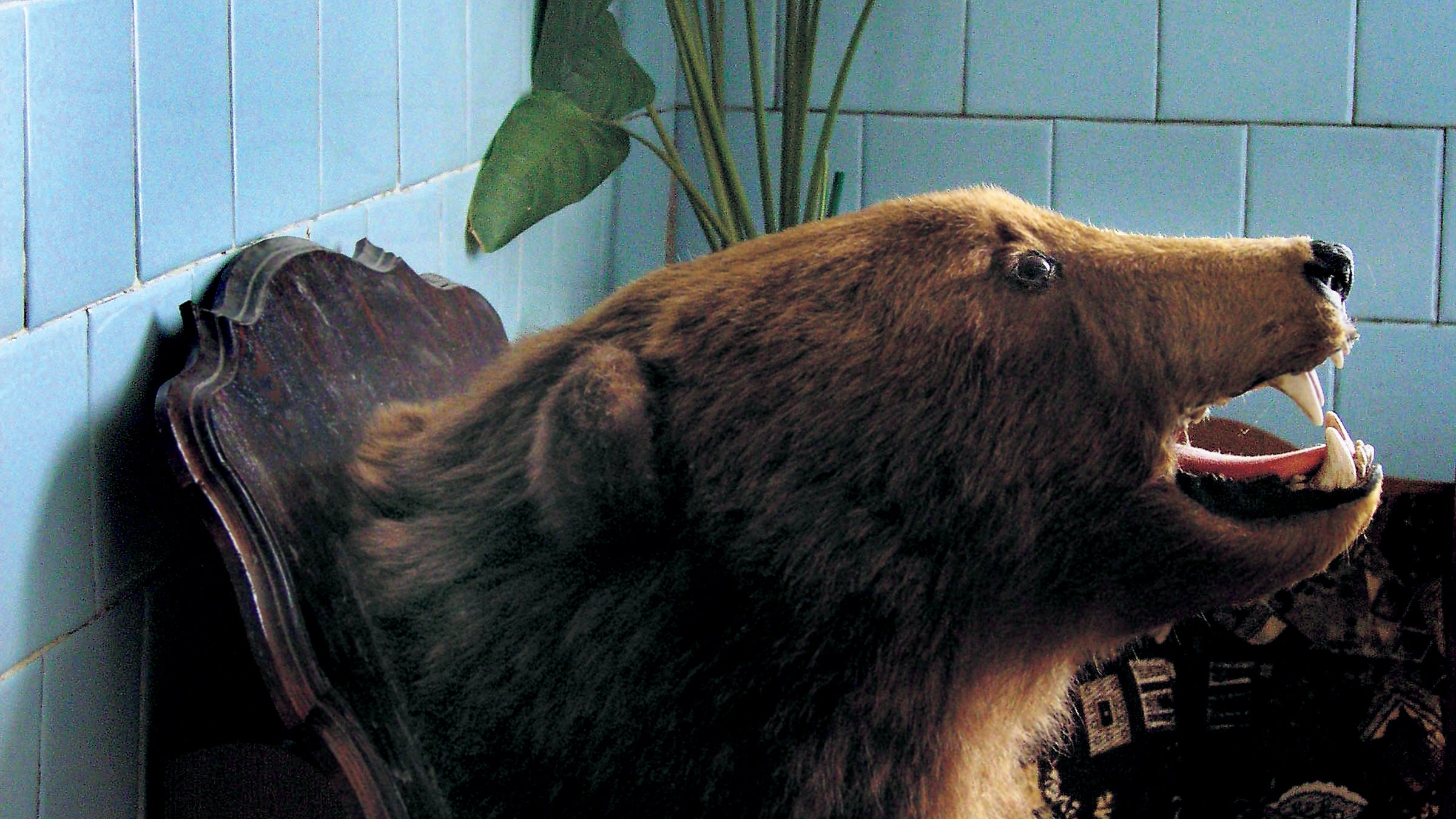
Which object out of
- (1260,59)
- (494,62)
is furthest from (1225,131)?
(494,62)

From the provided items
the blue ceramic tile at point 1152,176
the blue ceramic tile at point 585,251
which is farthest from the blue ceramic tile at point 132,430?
the blue ceramic tile at point 1152,176

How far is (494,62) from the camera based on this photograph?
129 centimetres

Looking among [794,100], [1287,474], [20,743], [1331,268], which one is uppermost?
[794,100]

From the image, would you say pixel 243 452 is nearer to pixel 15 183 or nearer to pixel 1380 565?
pixel 15 183

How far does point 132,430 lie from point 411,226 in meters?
0.43

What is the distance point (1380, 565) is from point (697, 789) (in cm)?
103

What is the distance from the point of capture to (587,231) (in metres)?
1.75

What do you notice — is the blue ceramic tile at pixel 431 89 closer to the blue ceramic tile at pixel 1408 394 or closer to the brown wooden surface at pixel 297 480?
the brown wooden surface at pixel 297 480

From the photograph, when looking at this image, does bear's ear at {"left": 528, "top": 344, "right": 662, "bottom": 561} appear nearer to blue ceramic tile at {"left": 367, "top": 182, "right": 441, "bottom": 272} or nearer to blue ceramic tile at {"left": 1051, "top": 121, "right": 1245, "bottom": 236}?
blue ceramic tile at {"left": 367, "top": 182, "right": 441, "bottom": 272}

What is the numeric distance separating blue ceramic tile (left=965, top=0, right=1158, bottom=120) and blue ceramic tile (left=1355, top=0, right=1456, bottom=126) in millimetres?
278

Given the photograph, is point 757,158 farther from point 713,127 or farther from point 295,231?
point 295,231

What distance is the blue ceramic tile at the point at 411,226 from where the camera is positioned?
1.03 m

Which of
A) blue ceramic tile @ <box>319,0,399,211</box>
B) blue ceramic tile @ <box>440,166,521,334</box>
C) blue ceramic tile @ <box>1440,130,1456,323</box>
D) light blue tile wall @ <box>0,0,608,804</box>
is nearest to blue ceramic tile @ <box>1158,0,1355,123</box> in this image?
blue ceramic tile @ <box>1440,130,1456,323</box>

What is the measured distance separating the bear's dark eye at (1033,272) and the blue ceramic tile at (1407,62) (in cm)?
148
